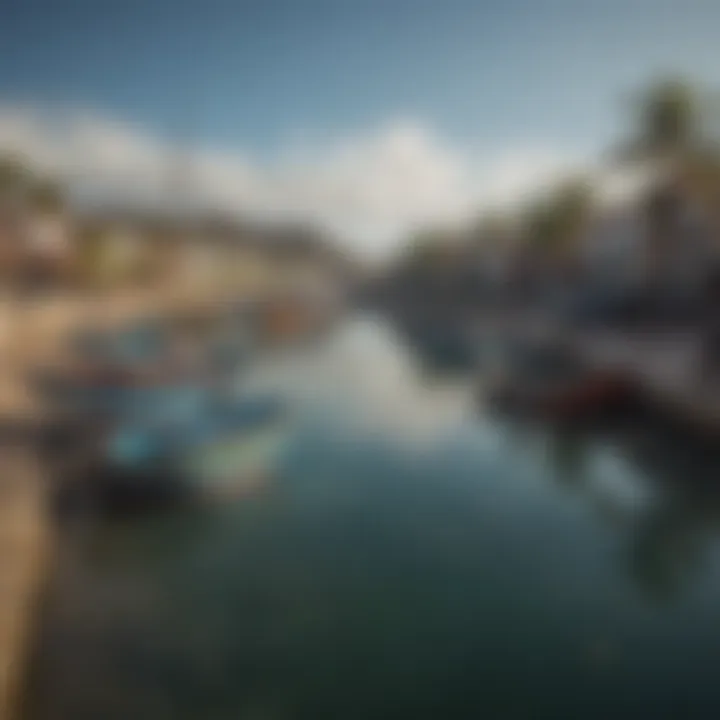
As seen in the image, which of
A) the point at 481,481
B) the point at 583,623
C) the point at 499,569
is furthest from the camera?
the point at 481,481

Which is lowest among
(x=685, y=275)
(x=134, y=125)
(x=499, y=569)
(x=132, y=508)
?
(x=499, y=569)

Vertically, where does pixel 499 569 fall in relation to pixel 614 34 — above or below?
below

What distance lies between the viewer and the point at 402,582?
3027mm

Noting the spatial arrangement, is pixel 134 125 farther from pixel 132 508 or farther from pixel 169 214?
pixel 132 508

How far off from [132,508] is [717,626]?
2934 mm

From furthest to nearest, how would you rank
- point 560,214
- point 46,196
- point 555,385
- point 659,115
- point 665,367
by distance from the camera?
point 665,367, point 555,385, point 560,214, point 46,196, point 659,115

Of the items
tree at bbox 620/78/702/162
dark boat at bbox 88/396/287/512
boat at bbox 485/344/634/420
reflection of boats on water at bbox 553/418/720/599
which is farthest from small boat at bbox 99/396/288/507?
tree at bbox 620/78/702/162

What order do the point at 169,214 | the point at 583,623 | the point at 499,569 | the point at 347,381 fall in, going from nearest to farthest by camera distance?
1. the point at 583,623
2. the point at 499,569
3. the point at 169,214
4. the point at 347,381

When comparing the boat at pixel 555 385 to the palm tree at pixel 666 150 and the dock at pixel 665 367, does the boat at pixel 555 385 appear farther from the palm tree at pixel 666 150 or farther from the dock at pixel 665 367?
the palm tree at pixel 666 150

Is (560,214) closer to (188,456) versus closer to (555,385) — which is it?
(555,385)

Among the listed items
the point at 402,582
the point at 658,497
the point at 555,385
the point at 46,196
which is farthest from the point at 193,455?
the point at 658,497

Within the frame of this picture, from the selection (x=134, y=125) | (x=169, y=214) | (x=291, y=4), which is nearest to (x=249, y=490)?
(x=169, y=214)

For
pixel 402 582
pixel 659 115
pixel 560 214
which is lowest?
pixel 402 582

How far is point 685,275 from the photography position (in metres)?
3.93
